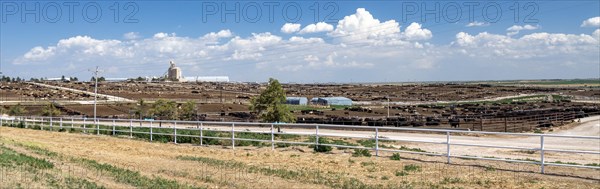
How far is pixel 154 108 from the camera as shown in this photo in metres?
58.7

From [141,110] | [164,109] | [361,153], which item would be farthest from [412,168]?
[141,110]

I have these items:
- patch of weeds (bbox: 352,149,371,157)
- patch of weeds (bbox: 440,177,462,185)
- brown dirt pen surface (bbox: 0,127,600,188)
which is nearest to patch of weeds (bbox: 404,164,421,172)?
brown dirt pen surface (bbox: 0,127,600,188)

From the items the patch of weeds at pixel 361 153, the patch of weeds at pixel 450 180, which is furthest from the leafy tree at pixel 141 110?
the patch of weeds at pixel 450 180

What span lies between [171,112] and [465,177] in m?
50.2

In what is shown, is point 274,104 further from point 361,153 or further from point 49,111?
point 49,111

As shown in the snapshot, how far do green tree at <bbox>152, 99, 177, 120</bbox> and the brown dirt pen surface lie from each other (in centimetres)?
4062

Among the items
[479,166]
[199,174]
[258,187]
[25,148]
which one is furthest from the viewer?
[25,148]

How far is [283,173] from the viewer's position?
41.8 ft

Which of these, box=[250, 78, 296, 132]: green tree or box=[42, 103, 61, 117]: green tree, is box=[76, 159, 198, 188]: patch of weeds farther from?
box=[42, 103, 61, 117]: green tree

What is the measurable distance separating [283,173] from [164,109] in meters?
46.9

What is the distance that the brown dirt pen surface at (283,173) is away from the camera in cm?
1095

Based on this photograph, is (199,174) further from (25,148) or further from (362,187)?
(25,148)

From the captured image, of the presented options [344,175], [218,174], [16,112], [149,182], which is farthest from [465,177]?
[16,112]

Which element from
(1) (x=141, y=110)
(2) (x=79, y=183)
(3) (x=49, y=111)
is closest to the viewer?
(2) (x=79, y=183)
